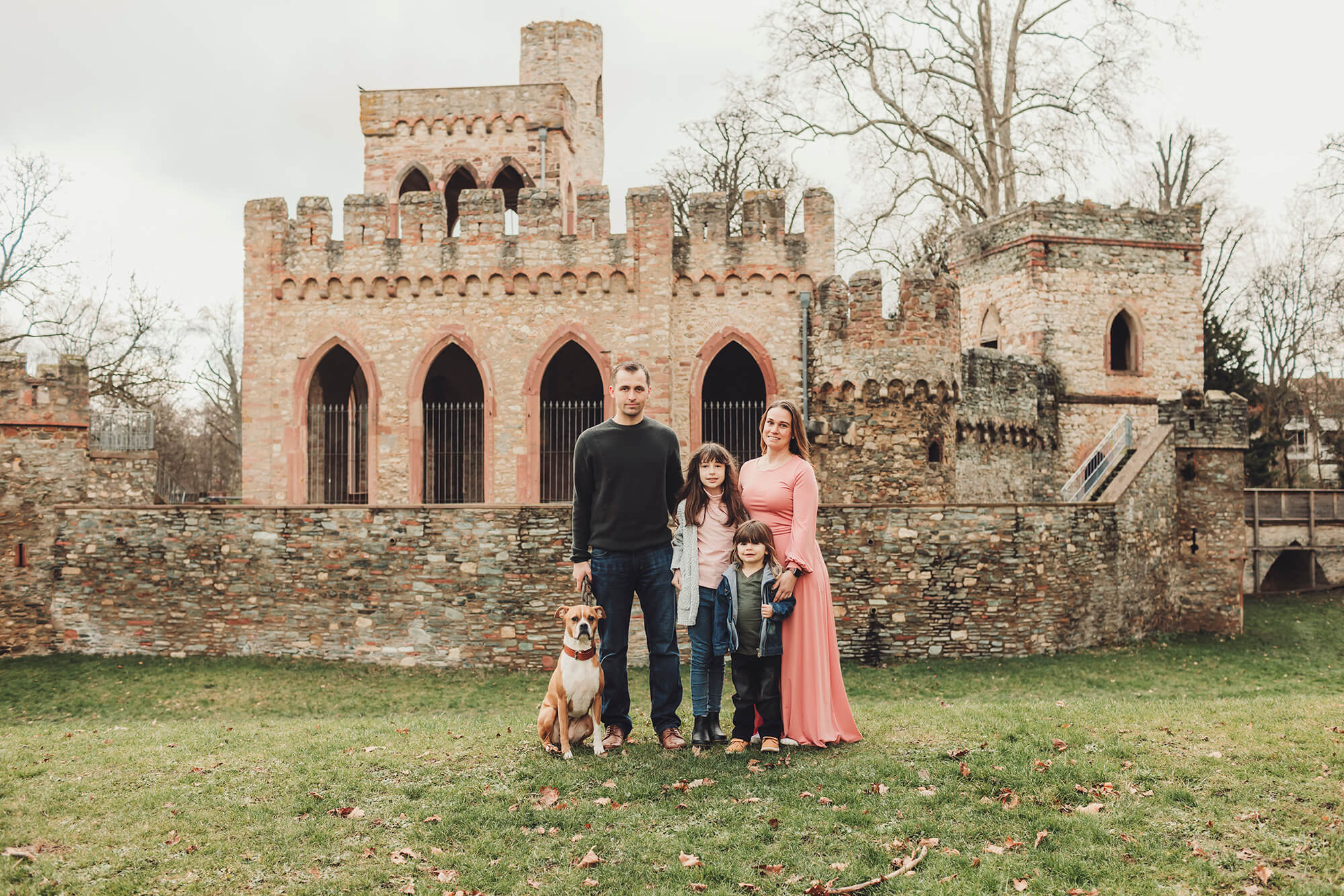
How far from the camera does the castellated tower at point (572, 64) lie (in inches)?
844

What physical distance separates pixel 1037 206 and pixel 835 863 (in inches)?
753

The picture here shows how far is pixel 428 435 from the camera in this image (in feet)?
58.4

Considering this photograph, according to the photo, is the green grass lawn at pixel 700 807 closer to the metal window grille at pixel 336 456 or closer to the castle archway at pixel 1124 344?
the metal window grille at pixel 336 456

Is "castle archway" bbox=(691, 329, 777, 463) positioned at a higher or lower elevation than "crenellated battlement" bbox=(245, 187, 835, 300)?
lower

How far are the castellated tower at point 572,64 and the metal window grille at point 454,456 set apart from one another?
6375 mm

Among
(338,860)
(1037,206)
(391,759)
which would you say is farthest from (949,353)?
(338,860)

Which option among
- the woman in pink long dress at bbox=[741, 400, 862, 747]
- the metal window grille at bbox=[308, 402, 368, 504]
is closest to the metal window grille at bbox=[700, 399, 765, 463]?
the metal window grille at bbox=[308, 402, 368, 504]

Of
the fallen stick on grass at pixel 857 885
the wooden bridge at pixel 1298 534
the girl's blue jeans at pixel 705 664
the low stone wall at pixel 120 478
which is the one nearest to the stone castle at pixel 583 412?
the wooden bridge at pixel 1298 534

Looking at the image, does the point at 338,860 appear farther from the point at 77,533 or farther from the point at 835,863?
the point at 77,533

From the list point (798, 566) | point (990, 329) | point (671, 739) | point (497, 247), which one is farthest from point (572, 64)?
point (671, 739)

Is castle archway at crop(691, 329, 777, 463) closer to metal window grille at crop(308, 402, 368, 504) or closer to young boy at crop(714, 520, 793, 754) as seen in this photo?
metal window grille at crop(308, 402, 368, 504)

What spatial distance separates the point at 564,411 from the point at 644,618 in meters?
12.6

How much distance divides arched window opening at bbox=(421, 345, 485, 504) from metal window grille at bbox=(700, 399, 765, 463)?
Answer: 417 centimetres

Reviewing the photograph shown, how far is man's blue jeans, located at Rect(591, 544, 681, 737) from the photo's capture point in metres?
5.79
